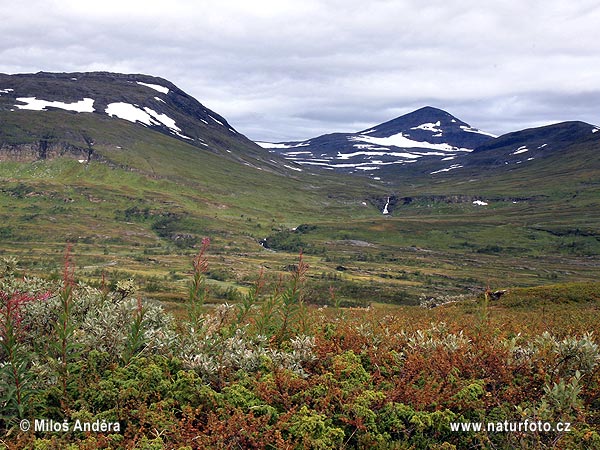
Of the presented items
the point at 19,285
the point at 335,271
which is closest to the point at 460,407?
the point at 19,285

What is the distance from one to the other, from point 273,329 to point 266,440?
4.02 metres

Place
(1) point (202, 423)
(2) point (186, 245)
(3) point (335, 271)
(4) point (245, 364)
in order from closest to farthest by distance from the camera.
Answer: (1) point (202, 423)
(4) point (245, 364)
(3) point (335, 271)
(2) point (186, 245)

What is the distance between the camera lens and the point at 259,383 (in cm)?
741

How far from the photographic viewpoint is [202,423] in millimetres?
6734

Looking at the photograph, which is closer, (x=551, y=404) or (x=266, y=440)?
(x=266, y=440)

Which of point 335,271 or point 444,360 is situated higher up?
point 444,360

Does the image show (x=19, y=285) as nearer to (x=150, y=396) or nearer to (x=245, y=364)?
(x=150, y=396)

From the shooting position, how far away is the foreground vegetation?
6430 mm

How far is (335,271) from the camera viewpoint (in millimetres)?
147500

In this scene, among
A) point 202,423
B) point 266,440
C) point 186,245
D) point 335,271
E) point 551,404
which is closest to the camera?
point 266,440

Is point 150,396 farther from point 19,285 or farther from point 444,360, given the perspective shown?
point 444,360

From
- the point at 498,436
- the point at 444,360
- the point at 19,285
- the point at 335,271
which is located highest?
the point at 19,285

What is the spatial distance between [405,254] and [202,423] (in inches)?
7326

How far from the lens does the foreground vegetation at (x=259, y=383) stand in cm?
643
